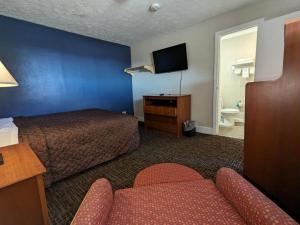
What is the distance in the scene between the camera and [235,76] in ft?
14.2

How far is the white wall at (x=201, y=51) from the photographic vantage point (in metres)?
2.46

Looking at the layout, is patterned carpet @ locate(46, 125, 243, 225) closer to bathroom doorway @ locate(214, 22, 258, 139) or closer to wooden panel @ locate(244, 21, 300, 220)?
wooden panel @ locate(244, 21, 300, 220)

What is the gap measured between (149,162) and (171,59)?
97.8 inches

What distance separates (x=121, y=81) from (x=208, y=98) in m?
2.52

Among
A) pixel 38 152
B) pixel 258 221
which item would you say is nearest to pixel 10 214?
pixel 38 152

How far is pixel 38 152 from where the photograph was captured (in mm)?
1692

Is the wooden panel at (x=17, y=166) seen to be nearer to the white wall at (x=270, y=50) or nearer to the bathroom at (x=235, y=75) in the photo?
the white wall at (x=270, y=50)

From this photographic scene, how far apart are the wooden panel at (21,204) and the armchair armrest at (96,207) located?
0.46 metres

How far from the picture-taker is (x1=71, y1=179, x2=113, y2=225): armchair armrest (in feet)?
2.09

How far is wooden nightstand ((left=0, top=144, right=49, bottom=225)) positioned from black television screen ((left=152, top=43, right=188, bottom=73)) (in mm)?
3221

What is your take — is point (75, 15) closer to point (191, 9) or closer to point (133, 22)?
point (133, 22)

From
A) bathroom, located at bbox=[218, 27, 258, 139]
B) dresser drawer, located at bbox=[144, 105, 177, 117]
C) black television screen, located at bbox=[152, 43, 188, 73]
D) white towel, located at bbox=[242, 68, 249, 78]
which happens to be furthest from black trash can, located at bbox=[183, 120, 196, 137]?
white towel, located at bbox=[242, 68, 249, 78]

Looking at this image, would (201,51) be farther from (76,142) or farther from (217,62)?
(76,142)

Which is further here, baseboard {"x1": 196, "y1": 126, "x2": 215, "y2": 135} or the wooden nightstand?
baseboard {"x1": 196, "y1": 126, "x2": 215, "y2": 135}
